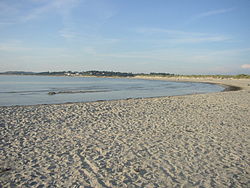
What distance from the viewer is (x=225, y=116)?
36.4ft

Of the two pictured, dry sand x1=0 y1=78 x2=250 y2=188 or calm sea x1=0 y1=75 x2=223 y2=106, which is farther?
calm sea x1=0 y1=75 x2=223 y2=106

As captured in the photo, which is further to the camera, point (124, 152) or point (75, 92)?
point (75, 92)

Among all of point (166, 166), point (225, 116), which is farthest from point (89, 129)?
point (225, 116)

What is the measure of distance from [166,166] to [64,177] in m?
2.49

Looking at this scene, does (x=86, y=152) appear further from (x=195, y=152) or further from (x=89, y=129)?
(x=195, y=152)

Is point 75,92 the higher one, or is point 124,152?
point 124,152

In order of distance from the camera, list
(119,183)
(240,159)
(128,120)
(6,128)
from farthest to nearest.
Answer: (128,120), (6,128), (240,159), (119,183)

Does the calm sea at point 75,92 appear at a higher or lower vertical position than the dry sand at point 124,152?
lower

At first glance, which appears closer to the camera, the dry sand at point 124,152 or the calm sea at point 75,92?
the dry sand at point 124,152

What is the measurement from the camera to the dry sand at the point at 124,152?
14.6ft

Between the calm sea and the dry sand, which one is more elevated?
the dry sand

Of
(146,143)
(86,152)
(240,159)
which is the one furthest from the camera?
(146,143)

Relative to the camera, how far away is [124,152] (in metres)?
5.95

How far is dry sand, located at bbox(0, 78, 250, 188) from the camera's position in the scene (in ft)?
14.6
